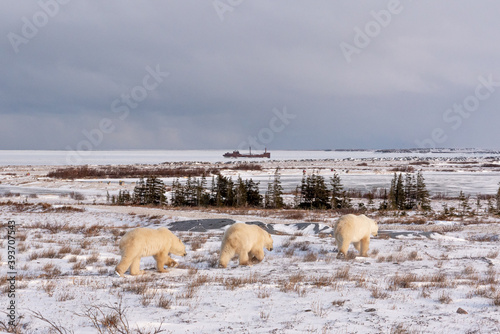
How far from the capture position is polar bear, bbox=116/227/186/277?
8977mm

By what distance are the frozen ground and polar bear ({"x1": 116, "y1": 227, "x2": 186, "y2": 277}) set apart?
14.1 inches

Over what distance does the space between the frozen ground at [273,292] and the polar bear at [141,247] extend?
36 cm

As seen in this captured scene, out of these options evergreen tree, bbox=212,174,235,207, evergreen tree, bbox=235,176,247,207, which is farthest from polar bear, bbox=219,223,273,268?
evergreen tree, bbox=212,174,235,207

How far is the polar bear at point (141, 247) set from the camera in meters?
8.98

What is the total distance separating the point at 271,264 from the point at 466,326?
602 cm

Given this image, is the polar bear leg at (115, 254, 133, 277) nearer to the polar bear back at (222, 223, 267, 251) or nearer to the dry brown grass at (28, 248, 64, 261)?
the polar bear back at (222, 223, 267, 251)

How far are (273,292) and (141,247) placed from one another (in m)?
3.23

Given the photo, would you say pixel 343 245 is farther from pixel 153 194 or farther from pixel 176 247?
pixel 153 194

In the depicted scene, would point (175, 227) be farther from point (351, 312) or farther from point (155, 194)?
point (155, 194)

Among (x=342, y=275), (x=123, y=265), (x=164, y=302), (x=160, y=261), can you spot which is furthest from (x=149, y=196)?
(x=164, y=302)

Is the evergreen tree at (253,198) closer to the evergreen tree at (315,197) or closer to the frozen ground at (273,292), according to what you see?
the evergreen tree at (315,197)

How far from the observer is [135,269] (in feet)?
30.8

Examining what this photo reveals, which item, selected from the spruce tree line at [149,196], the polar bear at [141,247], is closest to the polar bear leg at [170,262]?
the polar bear at [141,247]

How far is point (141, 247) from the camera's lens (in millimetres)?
9031
